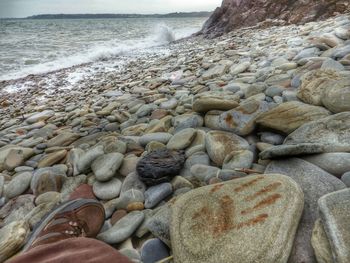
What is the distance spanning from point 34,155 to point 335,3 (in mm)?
9806

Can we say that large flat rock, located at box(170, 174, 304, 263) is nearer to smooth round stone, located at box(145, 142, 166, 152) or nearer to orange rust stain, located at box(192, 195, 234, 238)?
orange rust stain, located at box(192, 195, 234, 238)

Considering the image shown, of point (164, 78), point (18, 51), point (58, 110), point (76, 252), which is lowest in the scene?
point (18, 51)

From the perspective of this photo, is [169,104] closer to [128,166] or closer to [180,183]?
[128,166]

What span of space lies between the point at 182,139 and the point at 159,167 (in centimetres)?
49

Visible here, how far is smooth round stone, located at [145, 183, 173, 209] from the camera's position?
2.05 meters

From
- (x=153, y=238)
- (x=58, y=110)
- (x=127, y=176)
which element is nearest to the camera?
(x=153, y=238)

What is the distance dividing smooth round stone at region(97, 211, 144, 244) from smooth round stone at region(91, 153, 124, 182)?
1.74 ft

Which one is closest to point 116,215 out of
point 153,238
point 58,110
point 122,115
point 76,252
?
point 153,238

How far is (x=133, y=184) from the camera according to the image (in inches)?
89.0

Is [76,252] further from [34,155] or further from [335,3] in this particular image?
[335,3]

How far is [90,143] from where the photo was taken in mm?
3139

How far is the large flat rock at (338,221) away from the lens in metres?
1.15

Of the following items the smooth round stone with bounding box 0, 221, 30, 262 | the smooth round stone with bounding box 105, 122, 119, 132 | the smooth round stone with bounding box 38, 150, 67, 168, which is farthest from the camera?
the smooth round stone with bounding box 105, 122, 119, 132

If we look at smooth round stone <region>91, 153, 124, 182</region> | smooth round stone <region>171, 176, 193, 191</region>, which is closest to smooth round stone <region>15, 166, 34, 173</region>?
smooth round stone <region>91, 153, 124, 182</region>
